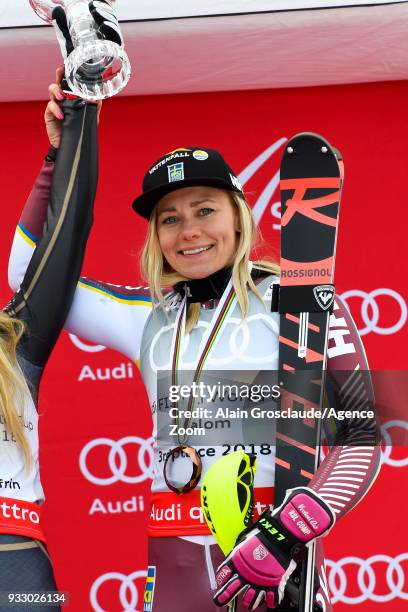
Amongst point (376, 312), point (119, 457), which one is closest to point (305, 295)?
point (376, 312)

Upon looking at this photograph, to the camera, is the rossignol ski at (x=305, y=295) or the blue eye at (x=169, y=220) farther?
the blue eye at (x=169, y=220)

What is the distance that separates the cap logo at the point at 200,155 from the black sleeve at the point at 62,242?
260mm

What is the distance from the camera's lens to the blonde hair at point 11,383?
2047 mm

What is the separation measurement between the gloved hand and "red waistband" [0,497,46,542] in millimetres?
522

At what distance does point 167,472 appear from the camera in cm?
204

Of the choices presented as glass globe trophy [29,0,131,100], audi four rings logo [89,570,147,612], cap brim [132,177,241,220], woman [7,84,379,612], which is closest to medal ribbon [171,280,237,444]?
woman [7,84,379,612]

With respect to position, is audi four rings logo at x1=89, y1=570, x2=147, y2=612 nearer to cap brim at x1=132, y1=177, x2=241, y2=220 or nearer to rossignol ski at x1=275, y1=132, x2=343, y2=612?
rossignol ski at x1=275, y1=132, x2=343, y2=612

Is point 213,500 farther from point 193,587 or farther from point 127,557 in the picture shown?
point 127,557

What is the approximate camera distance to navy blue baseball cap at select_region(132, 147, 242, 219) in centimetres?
211

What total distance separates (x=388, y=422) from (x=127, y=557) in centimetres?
138

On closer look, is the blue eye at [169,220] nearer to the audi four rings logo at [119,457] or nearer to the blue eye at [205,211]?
the blue eye at [205,211]

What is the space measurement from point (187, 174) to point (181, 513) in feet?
2.54

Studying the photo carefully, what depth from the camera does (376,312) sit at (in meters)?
3.08

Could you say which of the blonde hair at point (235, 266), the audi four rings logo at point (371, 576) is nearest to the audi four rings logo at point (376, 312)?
the audi four rings logo at point (371, 576)
